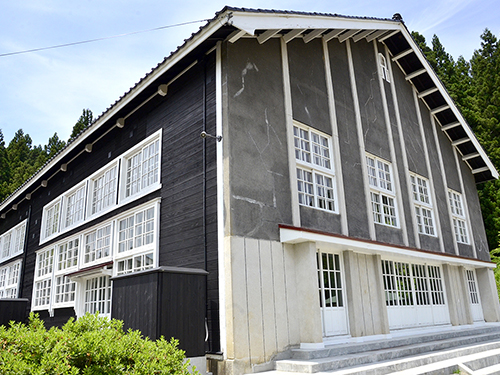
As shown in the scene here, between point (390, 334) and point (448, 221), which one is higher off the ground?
point (448, 221)

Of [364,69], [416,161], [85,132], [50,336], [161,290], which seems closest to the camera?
[50,336]

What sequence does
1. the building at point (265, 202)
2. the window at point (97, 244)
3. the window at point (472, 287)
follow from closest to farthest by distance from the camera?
the building at point (265, 202)
the window at point (97, 244)
the window at point (472, 287)

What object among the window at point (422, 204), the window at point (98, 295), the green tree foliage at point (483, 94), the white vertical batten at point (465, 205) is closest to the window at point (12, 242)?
the window at point (98, 295)

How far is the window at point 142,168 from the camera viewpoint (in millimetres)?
10242

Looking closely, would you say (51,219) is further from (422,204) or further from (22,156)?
(22,156)

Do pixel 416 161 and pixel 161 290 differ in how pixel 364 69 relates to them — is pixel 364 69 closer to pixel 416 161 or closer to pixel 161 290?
pixel 416 161

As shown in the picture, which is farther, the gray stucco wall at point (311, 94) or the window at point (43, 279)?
the window at point (43, 279)

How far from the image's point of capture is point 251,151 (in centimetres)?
838

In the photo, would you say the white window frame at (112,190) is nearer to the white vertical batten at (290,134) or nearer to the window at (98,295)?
the window at (98,295)

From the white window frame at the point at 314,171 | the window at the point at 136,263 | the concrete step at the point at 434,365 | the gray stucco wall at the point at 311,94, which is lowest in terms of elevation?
the concrete step at the point at 434,365

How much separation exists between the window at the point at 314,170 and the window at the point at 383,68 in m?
5.04

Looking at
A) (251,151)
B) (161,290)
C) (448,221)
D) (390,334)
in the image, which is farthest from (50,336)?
(448,221)

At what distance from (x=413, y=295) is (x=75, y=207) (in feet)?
35.3

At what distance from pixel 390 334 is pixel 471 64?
107ft
